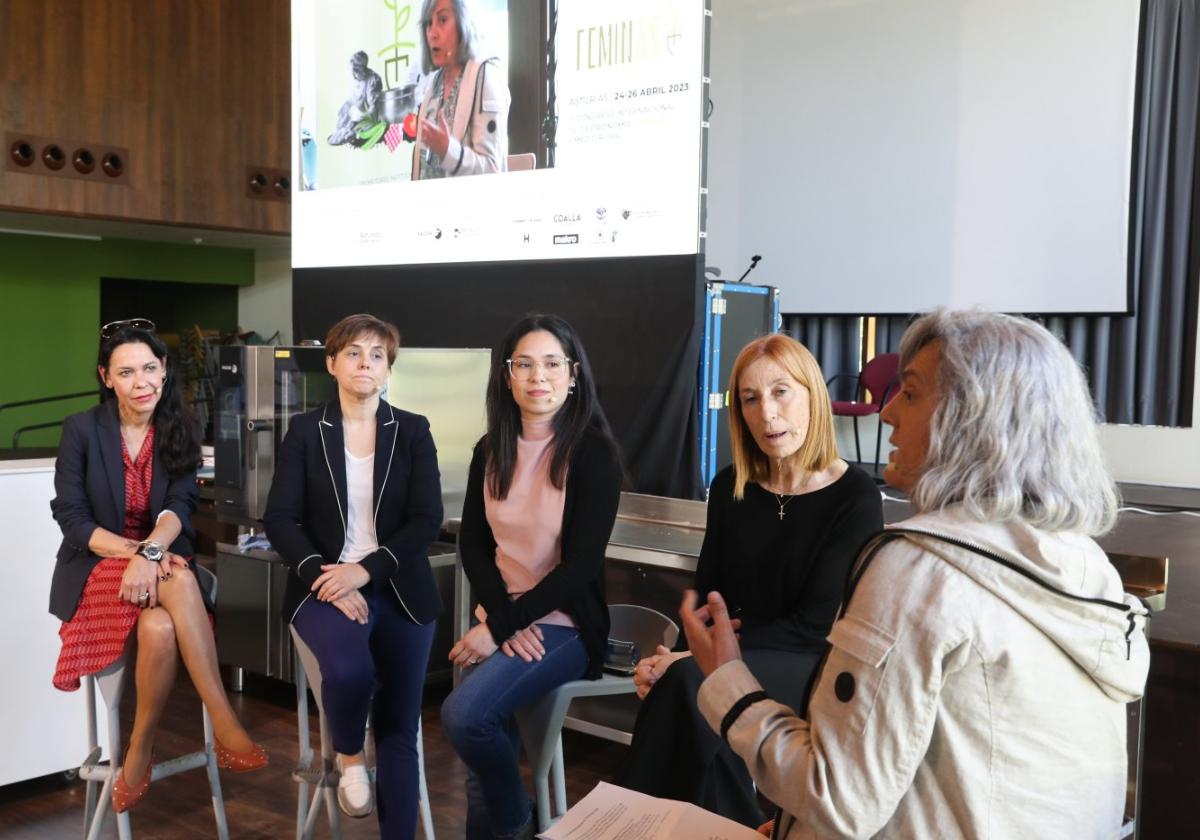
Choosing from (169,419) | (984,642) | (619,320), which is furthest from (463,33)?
(984,642)

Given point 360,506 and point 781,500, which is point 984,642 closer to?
point 781,500

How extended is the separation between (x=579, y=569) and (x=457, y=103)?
3903 mm

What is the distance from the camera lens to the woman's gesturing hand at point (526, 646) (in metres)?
2.38

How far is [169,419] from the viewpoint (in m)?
2.75

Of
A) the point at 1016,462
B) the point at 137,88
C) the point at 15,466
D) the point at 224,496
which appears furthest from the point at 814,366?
the point at 137,88

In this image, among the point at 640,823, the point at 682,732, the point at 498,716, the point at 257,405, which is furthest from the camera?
the point at 257,405

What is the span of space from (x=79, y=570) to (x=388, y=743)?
836 mm

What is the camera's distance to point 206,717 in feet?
8.89

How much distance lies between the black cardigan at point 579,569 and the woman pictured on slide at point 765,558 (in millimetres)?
276

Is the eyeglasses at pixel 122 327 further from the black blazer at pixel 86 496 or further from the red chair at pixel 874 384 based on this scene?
the red chair at pixel 874 384

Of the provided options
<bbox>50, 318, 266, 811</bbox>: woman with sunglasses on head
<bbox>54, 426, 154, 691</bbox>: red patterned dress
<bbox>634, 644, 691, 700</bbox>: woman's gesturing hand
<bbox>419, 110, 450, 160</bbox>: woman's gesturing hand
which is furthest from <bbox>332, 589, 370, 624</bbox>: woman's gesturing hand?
<bbox>419, 110, 450, 160</bbox>: woman's gesturing hand

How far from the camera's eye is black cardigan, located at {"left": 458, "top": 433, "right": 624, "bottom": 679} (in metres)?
2.42

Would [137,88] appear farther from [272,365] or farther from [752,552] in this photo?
[752,552]

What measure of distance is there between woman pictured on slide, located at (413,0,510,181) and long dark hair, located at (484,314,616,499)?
3.14 m
